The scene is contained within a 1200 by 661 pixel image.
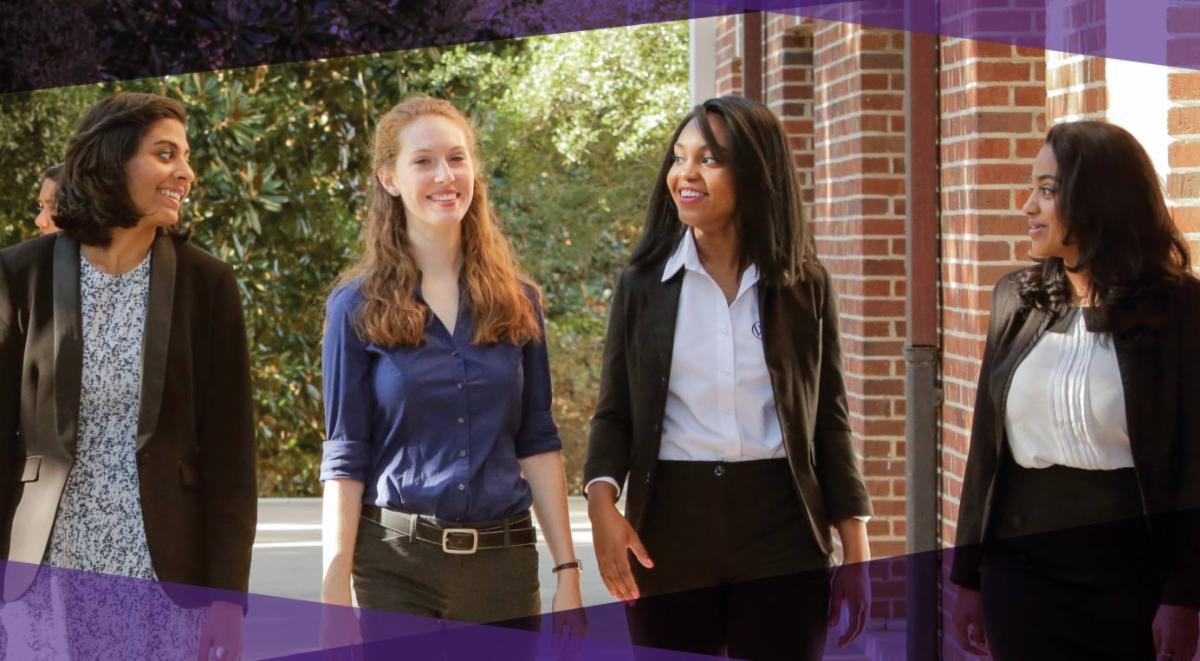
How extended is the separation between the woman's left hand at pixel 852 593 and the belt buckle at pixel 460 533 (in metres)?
0.84

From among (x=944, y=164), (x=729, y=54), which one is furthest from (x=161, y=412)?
(x=729, y=54)

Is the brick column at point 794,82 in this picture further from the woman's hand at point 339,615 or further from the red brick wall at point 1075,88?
the woman's hand at point 339,615

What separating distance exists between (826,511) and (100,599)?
163 cm

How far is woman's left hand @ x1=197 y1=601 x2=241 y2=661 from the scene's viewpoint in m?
3.76

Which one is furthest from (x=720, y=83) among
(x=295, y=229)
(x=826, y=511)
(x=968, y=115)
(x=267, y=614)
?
(x=826, y=511)

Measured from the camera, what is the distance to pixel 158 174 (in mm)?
3863

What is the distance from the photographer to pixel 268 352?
13.4 metres

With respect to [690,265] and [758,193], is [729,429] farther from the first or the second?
[758,193]

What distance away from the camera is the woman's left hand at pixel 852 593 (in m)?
4.02

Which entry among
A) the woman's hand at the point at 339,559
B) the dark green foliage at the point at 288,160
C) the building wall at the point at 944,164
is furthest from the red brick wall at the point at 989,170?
the dark green foliage at the point at 288,160

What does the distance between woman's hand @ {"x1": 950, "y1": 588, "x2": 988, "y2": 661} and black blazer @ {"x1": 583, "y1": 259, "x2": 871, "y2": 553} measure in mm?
295

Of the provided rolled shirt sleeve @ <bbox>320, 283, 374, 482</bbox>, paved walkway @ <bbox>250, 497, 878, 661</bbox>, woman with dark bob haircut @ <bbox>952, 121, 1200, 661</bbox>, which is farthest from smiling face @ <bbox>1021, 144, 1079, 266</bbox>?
paved walkway @ <bbox>250, 497, 878, 661</bbox>

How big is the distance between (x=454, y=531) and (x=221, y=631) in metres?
0.54
